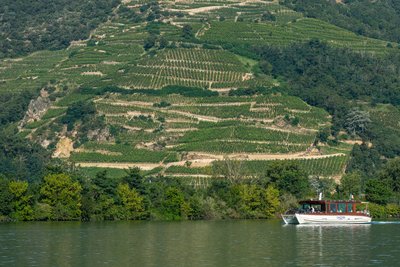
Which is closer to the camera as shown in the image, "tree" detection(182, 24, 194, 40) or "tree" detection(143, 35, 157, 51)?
"tree" detection(143, 35, 157, 51)

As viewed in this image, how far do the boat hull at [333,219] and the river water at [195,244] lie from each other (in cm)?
349

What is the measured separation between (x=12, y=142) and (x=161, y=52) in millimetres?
29201

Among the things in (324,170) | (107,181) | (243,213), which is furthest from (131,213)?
(324,170)

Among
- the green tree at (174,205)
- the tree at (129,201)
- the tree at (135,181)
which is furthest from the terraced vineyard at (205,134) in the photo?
the tree at (129,201)

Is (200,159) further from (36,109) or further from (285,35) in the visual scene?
(285,35)

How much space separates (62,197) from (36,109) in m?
55.0

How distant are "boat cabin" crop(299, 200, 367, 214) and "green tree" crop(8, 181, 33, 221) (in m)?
22.0

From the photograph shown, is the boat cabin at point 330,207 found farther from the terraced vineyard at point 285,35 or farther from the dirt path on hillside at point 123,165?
the terraced vineyard at point 285,35

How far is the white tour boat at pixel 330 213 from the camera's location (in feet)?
309

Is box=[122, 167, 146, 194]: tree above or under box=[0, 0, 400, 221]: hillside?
above

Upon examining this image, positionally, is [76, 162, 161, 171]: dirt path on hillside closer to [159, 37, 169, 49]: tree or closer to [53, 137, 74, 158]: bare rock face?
[53, 137, 74, 158]: bare rock face

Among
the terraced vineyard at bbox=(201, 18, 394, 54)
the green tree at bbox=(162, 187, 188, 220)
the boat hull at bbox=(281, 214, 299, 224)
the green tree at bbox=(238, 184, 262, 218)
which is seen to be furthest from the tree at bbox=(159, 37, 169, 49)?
the boat hull at bbox=(281, 214, 299, 224)

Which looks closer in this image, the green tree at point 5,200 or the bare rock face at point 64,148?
the green tree at point 5,200

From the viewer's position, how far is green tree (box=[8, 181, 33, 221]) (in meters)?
94.4
